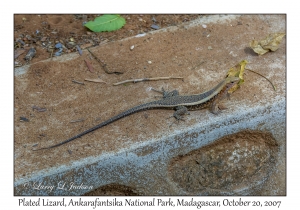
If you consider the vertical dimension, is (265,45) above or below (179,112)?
above

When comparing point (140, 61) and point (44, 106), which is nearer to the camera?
point (44, 106)

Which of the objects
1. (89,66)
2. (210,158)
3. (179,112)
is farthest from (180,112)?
(89,66)

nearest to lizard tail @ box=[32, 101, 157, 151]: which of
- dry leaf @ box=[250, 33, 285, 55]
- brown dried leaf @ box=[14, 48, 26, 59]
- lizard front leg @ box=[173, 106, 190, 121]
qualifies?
lizard front leg @ box=[173, 106, 190, 121]

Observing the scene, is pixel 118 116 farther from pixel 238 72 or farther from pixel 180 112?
pixel 238 72

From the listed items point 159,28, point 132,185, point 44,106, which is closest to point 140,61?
point 159,28

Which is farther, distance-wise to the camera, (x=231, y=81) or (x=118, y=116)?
(x=231, y=81)

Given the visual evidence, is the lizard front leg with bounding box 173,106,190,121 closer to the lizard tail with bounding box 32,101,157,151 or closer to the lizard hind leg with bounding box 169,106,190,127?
the lizard hind leg with bounding box 169,106,190,127

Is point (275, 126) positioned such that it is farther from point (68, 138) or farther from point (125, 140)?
point (68, 138)

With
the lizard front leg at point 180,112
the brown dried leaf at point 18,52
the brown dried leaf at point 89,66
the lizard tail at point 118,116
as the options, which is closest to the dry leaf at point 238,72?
the lizard front leg at point 180,112
